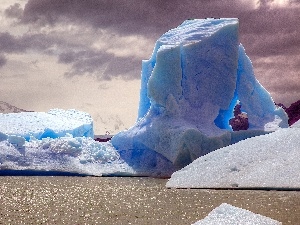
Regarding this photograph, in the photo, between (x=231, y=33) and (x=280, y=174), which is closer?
(x=280, y=174)

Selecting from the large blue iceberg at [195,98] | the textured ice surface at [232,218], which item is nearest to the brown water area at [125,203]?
the textured ice surface at [232,218]

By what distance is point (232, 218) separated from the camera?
402 cm

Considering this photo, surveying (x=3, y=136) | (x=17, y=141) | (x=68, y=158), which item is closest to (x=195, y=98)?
(x=68, y=158)

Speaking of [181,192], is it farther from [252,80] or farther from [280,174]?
[252,80]

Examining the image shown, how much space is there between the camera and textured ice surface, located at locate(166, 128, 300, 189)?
653 cm

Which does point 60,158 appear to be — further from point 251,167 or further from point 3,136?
point 251,167

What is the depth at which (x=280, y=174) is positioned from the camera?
6.57 meters

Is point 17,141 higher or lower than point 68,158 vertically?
higher

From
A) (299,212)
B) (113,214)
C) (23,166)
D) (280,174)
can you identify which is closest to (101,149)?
(23,166)

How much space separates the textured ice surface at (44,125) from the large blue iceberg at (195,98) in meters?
1.41

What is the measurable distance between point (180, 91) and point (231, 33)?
1789mm

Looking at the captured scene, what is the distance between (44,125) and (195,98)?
3.44 m

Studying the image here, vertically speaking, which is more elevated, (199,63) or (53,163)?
(199,63)

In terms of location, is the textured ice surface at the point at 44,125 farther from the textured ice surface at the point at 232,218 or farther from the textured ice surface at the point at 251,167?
the textured ice surface at the point at 232,218
